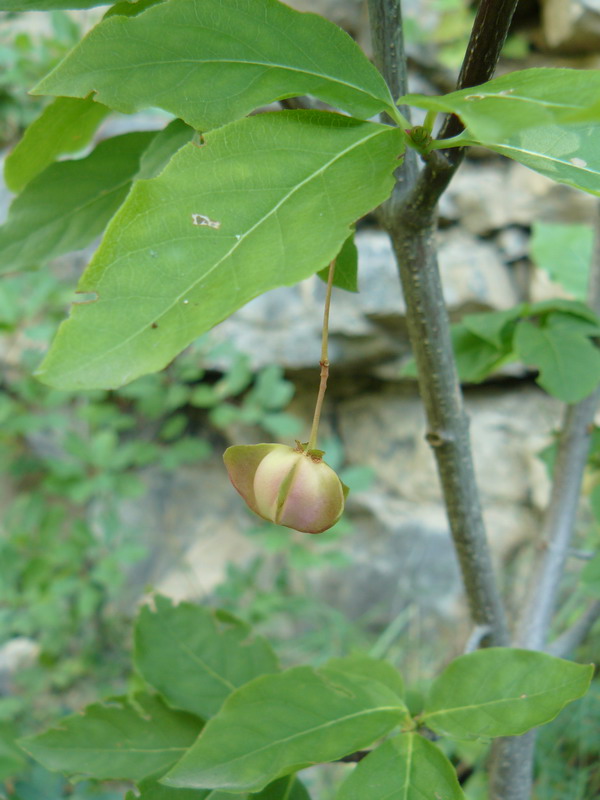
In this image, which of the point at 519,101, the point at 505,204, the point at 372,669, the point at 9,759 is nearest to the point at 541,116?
the point at 519,101

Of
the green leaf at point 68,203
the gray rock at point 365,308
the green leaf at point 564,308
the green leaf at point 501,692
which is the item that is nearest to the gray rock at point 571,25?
Answer: the gray rock at point 365,308

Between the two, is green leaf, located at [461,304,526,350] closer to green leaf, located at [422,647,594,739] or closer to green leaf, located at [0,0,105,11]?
green leaf, located at [422,647,594,739]

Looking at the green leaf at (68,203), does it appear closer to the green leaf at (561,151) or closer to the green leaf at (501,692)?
the green leaf at (561,151)

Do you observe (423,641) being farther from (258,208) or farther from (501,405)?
(258,208)

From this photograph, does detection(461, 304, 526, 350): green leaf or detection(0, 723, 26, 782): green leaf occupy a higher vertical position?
detection(461, 304, 526, 350): green leaf

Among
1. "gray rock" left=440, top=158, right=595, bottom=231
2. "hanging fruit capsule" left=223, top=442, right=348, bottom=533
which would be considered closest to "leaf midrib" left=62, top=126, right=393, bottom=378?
"hanging fruit capsule" left=223, top=442, right=348, bottom=533
